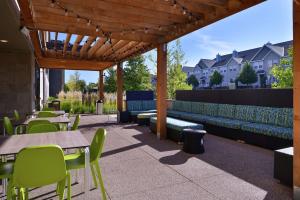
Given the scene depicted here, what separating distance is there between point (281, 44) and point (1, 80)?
3722 cm

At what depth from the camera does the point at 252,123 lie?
5383 millimetres

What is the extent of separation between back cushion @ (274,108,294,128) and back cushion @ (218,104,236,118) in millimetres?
1381

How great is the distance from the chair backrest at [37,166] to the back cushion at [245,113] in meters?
5.07

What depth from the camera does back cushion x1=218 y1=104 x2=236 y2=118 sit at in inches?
248

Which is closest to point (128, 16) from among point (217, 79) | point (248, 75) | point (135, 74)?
point (135, 74)

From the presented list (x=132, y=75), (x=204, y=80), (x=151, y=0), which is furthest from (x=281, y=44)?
(x=151, y=0)

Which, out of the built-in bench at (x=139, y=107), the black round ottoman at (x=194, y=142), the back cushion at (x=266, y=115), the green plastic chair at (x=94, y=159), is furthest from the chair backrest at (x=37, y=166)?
the built-in bench at (x=139, y=107)

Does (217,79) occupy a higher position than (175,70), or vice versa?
(217,79)

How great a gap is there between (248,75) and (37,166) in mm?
32671

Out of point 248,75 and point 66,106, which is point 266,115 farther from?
point 248,75

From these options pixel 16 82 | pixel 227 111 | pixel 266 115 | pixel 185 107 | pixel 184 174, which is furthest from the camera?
pixel 185 107

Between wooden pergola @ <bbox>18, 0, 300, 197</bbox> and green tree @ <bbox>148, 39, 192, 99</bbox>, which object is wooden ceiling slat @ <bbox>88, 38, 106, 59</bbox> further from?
green tree @ <bbox>148, 39, 192, 99</bbox>

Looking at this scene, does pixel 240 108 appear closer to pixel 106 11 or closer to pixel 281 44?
pixel 106 11

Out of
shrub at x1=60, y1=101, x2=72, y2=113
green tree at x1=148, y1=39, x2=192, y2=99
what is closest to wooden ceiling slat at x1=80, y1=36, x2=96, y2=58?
shrub at x1=60, y1=101, x2=72, y2=113
